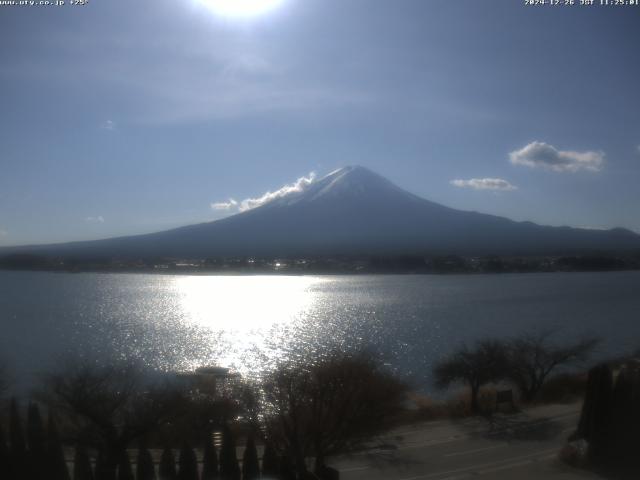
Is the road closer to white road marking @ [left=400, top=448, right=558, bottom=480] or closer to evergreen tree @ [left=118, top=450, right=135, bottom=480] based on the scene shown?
white road marking @ [left=400, top=448, right=558, bottom=480]

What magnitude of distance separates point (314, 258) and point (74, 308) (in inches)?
924

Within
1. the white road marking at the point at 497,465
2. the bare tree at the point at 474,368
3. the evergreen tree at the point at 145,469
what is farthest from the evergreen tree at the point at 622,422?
the evergreen tree at the point at 145,469

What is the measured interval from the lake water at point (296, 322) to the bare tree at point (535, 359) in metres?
0.91

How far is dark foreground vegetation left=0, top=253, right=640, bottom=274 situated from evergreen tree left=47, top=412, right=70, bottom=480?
2676 cm

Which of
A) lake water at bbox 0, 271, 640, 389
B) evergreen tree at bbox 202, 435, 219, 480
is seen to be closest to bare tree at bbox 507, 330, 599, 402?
lake water at bbox 0, 271, 640, 389

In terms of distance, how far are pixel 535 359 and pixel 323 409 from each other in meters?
5.45

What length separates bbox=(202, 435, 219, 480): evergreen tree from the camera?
458 cm

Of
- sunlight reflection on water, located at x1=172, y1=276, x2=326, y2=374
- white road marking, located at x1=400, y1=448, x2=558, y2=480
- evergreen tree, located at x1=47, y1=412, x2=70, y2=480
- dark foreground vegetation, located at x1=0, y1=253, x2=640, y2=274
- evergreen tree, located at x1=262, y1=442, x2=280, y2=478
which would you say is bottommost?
white road marking, located at x1=400, y1=448, x2=558, y2=480

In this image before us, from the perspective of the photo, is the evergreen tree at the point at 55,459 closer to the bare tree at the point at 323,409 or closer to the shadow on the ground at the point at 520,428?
the bare tree at the point at 323,409

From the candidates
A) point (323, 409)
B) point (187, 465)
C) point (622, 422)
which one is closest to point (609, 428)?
point (622, 422)

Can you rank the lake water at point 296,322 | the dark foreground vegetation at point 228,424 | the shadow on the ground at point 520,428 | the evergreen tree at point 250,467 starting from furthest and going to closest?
the lake water at point 296,322 → the shadow on the ground at point 520,428 → the evergreen tree at point 250,467 → the dark foreground vegetation at point 228,424

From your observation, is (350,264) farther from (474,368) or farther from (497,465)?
(497,465)

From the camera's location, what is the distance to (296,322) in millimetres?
17172

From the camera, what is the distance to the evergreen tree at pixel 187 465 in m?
4.53
